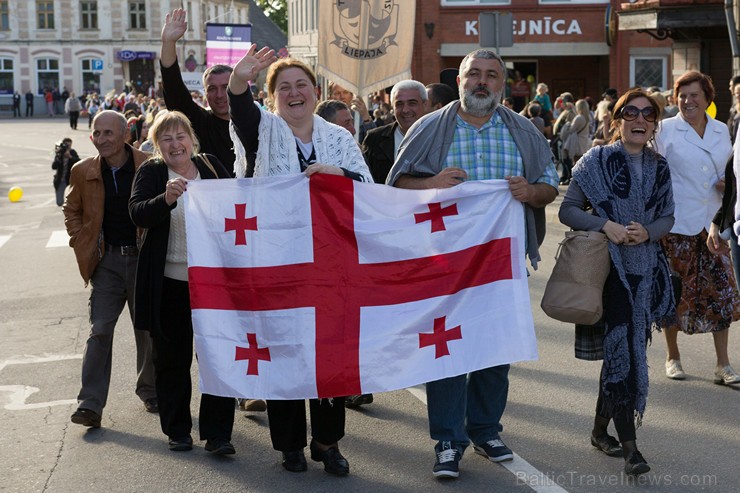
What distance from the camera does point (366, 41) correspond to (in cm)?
1302

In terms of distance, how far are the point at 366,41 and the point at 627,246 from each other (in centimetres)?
750

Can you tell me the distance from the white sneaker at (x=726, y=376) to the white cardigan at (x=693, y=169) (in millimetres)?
935

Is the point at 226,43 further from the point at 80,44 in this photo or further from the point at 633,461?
the point at 80,44

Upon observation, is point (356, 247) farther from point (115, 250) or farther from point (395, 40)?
point (395, 40)

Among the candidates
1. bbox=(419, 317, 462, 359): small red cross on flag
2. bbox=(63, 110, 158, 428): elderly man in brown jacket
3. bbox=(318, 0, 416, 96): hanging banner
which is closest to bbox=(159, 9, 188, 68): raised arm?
bbox=(63, 110, 158, 428): elderly man in brown jacket

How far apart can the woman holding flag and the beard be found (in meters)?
0.67

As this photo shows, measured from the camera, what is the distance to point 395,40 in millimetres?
13047

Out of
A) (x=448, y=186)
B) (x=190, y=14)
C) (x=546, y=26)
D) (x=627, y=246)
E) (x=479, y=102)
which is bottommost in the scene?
(x=627, y=246)

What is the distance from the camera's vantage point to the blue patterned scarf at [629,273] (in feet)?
19.5

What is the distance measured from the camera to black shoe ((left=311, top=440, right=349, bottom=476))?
5980 millimetres

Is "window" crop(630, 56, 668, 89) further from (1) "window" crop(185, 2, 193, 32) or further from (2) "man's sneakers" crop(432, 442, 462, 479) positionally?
(1) "window" crop(185, 2, 193, 32)

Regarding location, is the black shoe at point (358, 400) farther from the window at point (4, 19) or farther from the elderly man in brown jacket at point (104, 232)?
the window at point (4, 19)

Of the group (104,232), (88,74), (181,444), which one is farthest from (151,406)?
(88,74)

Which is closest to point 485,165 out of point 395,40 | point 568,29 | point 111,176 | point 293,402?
point 293,402
